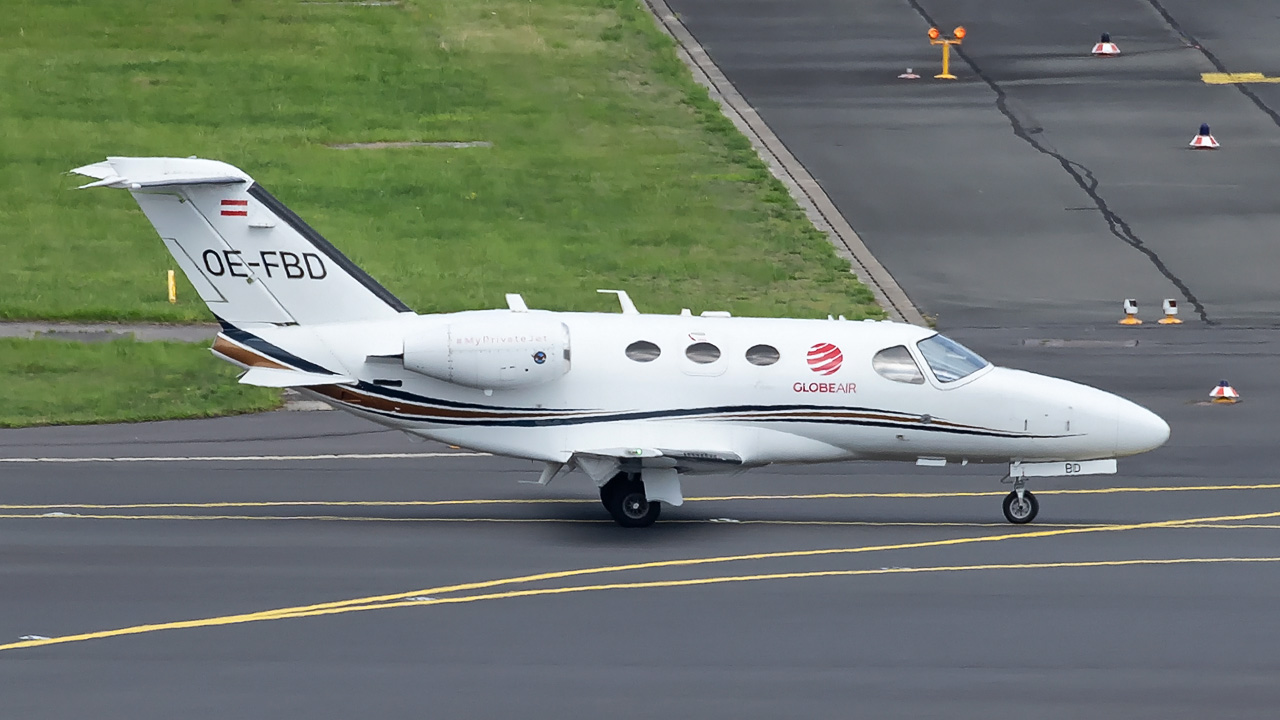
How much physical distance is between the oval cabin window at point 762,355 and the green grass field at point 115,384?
31.8ft

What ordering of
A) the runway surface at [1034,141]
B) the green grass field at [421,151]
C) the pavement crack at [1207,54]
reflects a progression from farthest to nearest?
the pavement crack at [1207,54] → the green grass field at [421,151] → the runway surface at [1034,141]

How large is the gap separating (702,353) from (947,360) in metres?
2.89

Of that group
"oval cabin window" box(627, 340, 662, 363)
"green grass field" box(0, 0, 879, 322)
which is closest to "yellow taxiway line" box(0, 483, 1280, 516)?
"oval cabin window" box(627, 340, 662, 363)

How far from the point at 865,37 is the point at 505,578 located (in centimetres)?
3378

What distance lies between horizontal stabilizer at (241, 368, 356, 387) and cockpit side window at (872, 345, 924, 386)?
6.06 m

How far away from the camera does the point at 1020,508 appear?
22734 millimetres

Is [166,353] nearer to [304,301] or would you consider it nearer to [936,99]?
[304,301]

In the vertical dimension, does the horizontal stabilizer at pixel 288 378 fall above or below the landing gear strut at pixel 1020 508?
above

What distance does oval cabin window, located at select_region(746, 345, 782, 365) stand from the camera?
22266 millimetres

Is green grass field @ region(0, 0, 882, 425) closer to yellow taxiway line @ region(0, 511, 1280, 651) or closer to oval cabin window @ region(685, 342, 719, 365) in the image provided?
oval cabin window @ region(685, 342, 719, 365)

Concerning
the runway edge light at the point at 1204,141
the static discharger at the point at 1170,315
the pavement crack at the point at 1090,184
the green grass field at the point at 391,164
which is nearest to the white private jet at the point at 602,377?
the green grass field at the point at 391,164

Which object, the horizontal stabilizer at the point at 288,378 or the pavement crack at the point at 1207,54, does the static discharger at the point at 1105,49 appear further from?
the horizontal stabilizer at the point at 288,378

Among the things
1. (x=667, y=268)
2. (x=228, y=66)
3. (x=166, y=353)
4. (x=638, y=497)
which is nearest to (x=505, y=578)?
(x=638, y=497)

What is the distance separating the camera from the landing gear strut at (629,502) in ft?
72.9
